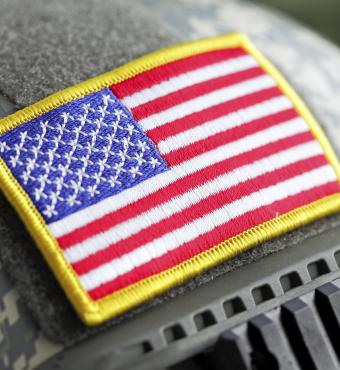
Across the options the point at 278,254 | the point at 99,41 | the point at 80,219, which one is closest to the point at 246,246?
the point at 278,254

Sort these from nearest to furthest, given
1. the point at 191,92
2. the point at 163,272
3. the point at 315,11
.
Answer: the point at 163,272, the point at 191,92, the point at 315,11

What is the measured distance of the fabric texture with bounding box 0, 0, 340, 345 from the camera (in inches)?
26.8

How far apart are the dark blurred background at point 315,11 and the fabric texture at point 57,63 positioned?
0.89 meters

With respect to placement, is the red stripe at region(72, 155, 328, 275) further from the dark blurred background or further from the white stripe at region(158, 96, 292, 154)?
the dark blurred background

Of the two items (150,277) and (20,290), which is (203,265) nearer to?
(150,277)

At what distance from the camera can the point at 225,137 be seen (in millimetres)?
772

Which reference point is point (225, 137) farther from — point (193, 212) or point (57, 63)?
point (57, 63)

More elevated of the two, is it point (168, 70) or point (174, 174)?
point (168, 70)

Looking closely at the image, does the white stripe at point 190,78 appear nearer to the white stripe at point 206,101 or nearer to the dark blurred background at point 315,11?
the white stripe at point 206,101

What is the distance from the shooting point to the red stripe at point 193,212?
27.1 inches

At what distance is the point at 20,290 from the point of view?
0.69m

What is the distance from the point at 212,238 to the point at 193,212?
3cm

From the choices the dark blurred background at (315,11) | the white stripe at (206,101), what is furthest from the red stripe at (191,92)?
the dark blurred background at (315,11)

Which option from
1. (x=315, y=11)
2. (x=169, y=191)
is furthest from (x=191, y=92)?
(x=315, y=11)
